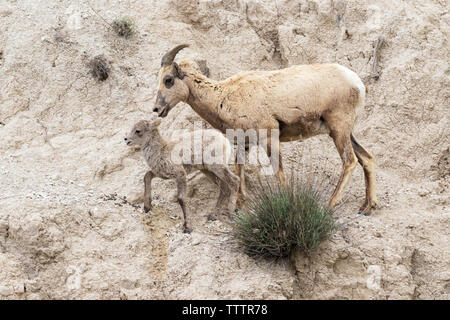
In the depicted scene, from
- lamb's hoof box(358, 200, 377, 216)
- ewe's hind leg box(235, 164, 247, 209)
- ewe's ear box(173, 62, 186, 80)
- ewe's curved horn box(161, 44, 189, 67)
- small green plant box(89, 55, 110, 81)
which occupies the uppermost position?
ewe's curved horn box(161, 44, 189, 67)

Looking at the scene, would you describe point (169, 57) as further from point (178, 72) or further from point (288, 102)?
point (288, 102)

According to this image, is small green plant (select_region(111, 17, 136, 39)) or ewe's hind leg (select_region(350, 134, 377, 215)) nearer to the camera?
ewe's hind leg (select_region(350, 134, 377, 215))

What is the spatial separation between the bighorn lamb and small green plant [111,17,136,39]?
7.69 feet

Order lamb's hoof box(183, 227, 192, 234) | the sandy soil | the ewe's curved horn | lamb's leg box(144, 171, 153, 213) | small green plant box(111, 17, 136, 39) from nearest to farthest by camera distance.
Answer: the sandy soil, lamb's hoof box(183, 227, 192, 234), lamb's leg box(144, 171, 153, 213), the ewe's curved horn, small green plant box(111, 17, 136, 39)

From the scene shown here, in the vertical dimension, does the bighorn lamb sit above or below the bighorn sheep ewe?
above

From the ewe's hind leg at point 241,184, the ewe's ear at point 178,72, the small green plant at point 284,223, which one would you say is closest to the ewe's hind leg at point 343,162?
the small green plant at point 284,223

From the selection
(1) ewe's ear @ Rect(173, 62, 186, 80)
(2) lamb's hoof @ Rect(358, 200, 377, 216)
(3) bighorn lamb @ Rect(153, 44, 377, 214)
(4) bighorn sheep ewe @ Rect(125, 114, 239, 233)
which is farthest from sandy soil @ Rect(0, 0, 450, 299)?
(1) ewe's ear @ Rect(173, 62, 186, 80)

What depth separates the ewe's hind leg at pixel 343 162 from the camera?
851 centimetres

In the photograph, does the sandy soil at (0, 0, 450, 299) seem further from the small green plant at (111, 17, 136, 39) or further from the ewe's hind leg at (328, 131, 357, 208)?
the ewe's hind leg at (328, 131, 357, 208)

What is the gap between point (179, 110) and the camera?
33.2 ft

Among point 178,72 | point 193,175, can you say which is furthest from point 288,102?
point 193,175

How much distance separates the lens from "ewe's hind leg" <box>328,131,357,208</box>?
8.51 meters

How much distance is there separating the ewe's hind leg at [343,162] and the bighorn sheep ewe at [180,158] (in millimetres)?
1299

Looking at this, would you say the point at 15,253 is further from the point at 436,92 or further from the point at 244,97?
the point at 436,92
